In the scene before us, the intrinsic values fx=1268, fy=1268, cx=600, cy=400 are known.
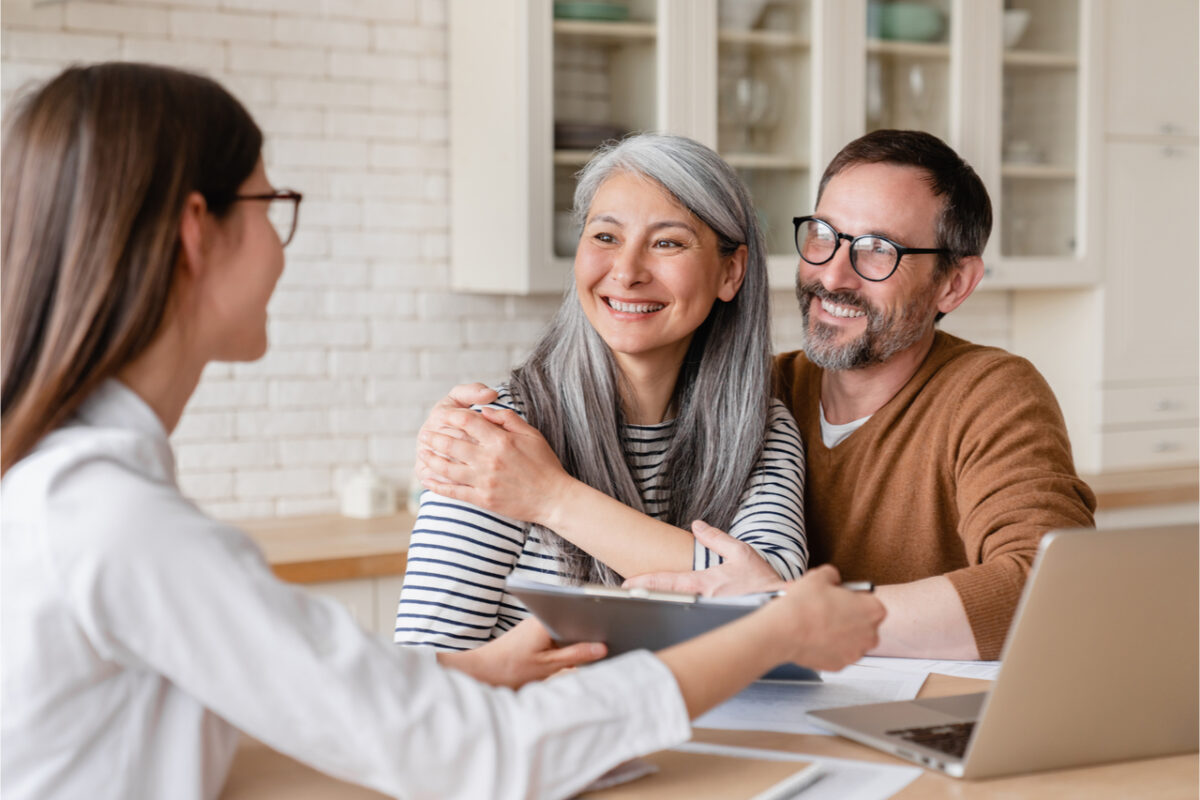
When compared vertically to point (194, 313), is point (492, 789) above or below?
below

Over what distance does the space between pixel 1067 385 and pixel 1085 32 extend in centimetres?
111

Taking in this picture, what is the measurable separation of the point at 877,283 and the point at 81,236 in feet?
4.72

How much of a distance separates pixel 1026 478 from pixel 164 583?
4.40 ft

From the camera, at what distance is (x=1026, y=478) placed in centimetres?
187

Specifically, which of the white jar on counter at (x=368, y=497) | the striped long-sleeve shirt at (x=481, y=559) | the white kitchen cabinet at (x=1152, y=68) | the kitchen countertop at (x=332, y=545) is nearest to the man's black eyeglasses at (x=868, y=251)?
the striped long-sleeve shirt at (x=481, y=559)

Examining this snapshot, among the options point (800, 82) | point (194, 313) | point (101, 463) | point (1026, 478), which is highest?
point (800, 82)

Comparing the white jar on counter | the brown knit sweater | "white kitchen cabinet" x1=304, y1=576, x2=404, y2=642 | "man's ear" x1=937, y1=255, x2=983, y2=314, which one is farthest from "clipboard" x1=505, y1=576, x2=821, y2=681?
the white jar on counter

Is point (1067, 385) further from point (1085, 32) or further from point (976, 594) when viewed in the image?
point (976, 594)

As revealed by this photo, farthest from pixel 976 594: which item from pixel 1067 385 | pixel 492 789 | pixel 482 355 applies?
pixel 1067 385

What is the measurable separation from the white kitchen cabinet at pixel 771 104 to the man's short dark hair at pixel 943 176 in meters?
0.95

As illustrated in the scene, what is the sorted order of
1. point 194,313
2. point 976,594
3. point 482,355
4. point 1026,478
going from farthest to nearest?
1. point 482,355
2. point 1026,478
3. point 976,594
4. point 194,313

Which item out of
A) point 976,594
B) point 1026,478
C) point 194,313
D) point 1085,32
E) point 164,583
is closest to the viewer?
point 164,583

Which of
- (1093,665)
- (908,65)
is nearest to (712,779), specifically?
(1093,665)

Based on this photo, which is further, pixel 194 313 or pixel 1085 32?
pixel 1085 32
